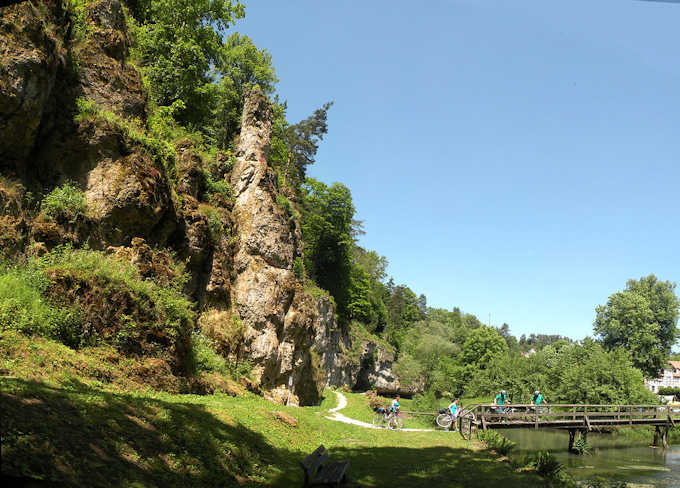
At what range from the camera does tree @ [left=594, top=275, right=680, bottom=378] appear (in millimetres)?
60844

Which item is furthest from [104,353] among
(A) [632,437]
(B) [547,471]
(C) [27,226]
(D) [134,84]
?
(A) [632,437]

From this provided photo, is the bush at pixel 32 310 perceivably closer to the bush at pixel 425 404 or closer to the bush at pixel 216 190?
the bush at pixel 216 190

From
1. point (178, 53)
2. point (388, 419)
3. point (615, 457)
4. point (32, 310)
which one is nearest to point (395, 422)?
point (388, 419)

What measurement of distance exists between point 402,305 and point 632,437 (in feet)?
169

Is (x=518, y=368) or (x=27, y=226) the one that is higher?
(x=27, y=226)

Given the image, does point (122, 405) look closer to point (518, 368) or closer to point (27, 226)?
point (27, 226)

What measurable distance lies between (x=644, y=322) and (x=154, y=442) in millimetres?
73299

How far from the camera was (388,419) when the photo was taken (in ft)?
72.4

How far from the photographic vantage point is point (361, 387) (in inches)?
2221

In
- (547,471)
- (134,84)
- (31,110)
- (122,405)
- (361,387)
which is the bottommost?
(361,387)

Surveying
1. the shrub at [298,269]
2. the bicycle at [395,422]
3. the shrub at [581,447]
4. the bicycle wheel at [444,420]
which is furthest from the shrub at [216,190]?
the shrub at [581,447]

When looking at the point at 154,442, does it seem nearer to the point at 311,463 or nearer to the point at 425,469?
the point at 311,463

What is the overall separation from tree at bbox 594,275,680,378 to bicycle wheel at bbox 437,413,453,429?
52.2m

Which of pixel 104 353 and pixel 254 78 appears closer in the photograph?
pixel 104 353
